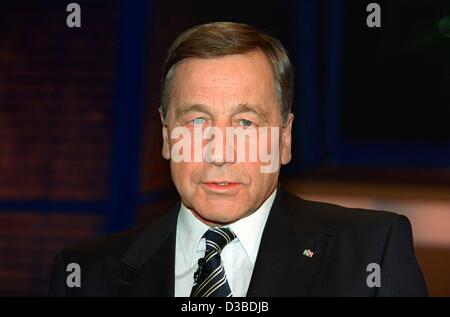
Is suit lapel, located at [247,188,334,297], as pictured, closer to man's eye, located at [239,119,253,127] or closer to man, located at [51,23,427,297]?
man, located at [51,23,427,297]

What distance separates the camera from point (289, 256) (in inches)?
84.8

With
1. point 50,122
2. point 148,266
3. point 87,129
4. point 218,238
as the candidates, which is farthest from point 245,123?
point 50,122

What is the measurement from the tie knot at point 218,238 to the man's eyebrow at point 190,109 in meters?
0.38

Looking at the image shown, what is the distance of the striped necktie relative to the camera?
83.4 inches

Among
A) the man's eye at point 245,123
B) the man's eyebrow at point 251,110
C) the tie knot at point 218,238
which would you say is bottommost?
the tie knot at point 218,238

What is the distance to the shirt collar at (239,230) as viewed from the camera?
220 centimetres

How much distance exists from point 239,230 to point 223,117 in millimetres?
369

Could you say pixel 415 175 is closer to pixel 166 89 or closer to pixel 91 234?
pixel 91 234

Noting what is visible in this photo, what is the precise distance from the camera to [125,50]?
426 centimetres

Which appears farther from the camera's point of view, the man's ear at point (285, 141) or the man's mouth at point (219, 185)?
the man's ear at point (285, 141)

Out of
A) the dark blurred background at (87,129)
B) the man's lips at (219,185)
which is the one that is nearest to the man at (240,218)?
the man's lips at (219,185)

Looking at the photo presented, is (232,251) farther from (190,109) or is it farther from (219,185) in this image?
(190,109)

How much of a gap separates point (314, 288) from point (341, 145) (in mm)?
3749

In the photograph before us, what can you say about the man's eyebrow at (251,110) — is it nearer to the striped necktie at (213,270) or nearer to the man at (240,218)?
the man at (240,218)
